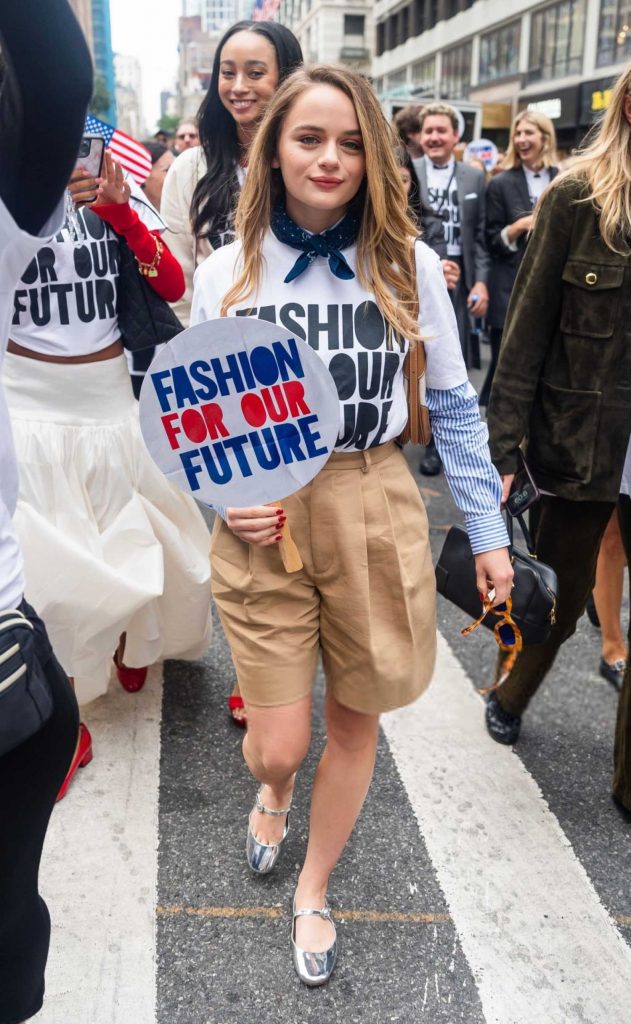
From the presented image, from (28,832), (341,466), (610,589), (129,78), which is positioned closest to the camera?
(28,832)

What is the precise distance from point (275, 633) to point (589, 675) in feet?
6.82

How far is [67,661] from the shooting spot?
116 inches

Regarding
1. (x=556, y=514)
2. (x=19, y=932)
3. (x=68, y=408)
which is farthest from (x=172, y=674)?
(x=19, y=932)

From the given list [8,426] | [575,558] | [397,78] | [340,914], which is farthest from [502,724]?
[397,78]

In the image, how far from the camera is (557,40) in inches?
1373

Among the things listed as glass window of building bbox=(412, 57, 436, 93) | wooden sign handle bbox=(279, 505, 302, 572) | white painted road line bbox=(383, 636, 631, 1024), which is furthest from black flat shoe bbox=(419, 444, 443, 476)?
glass window of building bbox=(412, 57, 436, 93)

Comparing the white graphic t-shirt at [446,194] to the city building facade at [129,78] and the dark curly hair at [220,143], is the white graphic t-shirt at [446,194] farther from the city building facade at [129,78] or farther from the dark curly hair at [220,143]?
the city building facade at [129,78]

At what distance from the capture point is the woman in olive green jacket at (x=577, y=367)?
264cm

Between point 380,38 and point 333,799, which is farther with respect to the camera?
point 380,38

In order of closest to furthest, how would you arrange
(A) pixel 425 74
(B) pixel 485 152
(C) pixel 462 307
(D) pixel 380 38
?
(C) pixel 462 307 < (B) pixel 485 152 < (A) pixel 425 74 < (D) pixel 380 38

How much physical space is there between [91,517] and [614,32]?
33555 millimetres

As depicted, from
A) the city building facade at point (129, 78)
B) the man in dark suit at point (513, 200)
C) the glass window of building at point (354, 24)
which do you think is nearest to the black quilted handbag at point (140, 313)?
the man in dark suit at point (513, 200)

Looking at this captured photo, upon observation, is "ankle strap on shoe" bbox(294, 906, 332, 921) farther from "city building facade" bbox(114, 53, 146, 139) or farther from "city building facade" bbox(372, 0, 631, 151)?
"city building facade" bbox(114, 53, 146, 139)

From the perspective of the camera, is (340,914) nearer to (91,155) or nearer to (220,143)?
(91,155)
